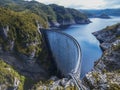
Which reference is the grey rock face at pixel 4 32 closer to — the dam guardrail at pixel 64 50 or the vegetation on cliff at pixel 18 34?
the vegetation on cliff at pixel 18 34

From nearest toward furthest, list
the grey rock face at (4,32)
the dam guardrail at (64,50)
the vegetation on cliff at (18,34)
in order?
the dam guardrail at (64,50), the grey rock face at (4,32), the vegetation on cliff at (18,34)

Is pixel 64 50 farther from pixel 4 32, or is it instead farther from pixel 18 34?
pixel 4 32

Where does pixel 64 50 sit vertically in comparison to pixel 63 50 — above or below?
above

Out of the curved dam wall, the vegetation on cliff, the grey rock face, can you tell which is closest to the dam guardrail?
the curved dam wall

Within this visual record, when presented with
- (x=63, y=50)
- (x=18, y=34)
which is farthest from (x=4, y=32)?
(x=63, y=50)

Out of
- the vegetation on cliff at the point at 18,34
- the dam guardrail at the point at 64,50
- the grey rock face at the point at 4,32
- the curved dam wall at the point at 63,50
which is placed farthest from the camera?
the vegetation on cliff at the point at 18,34

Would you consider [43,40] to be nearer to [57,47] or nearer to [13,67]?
[57,47]

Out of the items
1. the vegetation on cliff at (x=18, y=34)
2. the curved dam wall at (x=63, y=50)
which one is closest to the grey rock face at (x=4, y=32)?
the vegetation on cliff at (x=18, y=34)

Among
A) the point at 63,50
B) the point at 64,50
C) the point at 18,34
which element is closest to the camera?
the point at 64,50
